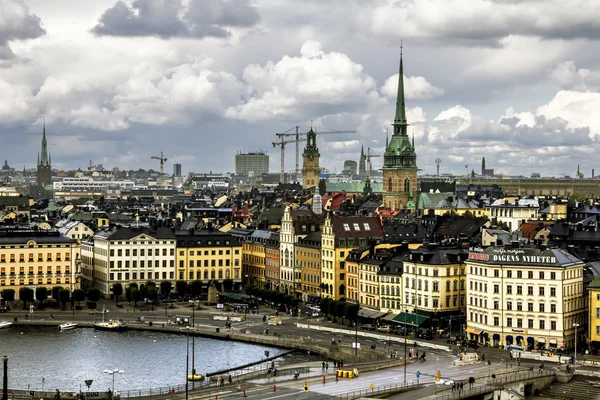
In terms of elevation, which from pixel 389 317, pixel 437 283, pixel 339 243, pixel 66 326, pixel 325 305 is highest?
pixel 339 243

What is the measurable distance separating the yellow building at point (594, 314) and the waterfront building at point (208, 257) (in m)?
82.0

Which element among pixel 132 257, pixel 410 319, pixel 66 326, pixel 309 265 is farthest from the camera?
pixel 132 257

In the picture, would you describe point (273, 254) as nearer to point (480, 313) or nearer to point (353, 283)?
point (353, 283)

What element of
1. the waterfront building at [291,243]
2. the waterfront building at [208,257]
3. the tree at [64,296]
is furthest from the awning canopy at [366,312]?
the tree at [64,296]

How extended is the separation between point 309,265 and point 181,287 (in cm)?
2181

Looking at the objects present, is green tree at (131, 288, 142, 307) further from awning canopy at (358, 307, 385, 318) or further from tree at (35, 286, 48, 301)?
awning canopy at (358, 307, 385, 318)

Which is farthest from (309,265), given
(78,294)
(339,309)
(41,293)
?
(41,293)

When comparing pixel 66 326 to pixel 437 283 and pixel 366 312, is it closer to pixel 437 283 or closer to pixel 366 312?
pixel 366 312

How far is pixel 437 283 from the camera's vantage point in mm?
138250

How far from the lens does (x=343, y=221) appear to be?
169625 millimetres

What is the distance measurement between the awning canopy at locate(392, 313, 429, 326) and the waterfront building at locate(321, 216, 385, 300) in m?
24.3

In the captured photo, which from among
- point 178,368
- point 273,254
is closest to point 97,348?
point 178,368

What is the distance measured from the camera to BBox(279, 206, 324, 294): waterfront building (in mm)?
179125

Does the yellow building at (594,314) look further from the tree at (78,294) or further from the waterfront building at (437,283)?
the tree at (78,294)
